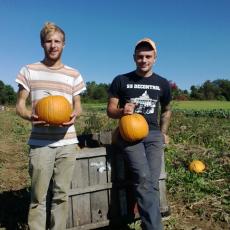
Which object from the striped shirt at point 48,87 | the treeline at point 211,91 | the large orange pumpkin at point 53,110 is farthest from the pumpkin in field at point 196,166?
the treeline at point 211,91

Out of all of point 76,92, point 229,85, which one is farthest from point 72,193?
point 229,85

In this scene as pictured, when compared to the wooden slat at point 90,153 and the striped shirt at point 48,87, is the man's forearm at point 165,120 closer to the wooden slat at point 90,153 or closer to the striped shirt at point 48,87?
the wooden slat at point 90,153

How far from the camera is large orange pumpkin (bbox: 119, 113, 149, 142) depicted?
12.8ft

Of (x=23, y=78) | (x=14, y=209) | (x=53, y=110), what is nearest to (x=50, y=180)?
(x=53, y=110)

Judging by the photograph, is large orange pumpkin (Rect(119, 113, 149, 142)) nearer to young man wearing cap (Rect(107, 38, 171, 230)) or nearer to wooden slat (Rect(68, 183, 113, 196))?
young man wearing cap (Rect(107, 38, 171, 230))

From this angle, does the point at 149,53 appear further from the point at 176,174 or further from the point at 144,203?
the point at 176,174

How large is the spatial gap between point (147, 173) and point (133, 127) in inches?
20.2

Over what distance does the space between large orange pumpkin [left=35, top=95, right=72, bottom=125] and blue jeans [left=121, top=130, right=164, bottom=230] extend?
86cm

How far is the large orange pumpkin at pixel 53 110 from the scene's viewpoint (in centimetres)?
344

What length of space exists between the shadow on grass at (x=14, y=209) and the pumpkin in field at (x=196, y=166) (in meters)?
2.87

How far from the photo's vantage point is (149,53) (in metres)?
4.09

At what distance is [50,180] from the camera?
150 inches

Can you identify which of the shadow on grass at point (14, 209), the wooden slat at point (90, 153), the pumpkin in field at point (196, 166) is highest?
the wooden slat at point (90, 153)

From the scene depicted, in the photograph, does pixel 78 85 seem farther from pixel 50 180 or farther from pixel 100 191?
pixel 100 191
